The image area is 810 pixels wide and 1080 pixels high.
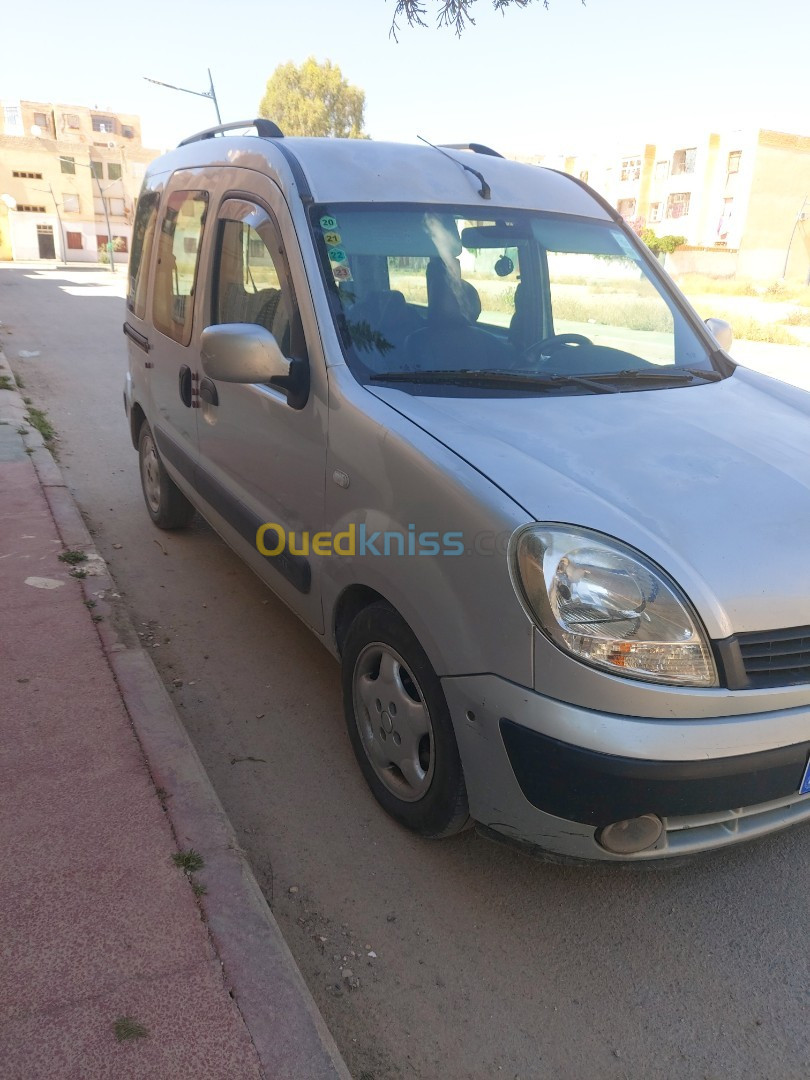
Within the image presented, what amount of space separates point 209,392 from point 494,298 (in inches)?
52.0

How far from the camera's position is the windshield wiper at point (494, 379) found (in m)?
2.62

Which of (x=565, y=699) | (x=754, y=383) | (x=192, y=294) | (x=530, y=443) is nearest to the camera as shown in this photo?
(x=565, y=699)

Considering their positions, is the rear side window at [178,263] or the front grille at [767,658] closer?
the front grille at [767,658]

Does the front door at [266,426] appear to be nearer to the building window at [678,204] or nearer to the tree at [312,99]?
the tree at [312,99]

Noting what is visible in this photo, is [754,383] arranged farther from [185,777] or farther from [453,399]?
[185,777]

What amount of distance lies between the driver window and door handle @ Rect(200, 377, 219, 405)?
27cm

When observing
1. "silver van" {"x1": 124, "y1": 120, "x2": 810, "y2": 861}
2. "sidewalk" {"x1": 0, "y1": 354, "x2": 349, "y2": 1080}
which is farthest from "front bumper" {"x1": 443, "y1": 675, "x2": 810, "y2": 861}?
"sidewalk" {"x1": 0, "y1": 354, "x2": 349, "y2": 1080}

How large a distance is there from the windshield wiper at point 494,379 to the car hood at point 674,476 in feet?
0.28

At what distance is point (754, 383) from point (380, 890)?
2.22 m

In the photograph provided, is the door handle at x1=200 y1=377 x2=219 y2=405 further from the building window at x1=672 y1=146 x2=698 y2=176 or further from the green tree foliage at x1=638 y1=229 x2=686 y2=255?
the building window at x1=672 y1=146 x2=698 y2=176

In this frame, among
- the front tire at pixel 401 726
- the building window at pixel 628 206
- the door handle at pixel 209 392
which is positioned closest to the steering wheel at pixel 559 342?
the front tire at pixel 401 726

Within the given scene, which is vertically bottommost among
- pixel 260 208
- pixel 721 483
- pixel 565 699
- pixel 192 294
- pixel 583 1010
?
pixel 583 1010

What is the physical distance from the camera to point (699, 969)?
7.18 feet

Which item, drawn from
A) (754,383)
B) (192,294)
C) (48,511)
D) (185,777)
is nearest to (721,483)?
(754,383)
